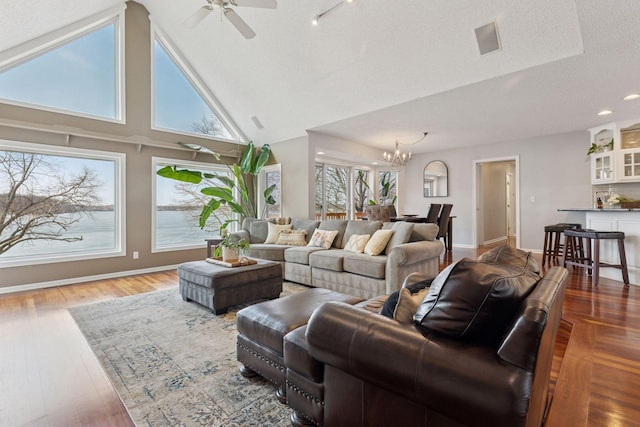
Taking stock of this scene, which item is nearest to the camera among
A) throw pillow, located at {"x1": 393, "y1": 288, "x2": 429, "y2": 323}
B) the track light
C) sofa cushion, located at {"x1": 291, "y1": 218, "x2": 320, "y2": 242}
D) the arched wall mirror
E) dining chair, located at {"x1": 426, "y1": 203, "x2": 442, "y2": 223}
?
throw pillow, located at {"x1": 393, "y1": 288, "x2": 429, "y2": 323}

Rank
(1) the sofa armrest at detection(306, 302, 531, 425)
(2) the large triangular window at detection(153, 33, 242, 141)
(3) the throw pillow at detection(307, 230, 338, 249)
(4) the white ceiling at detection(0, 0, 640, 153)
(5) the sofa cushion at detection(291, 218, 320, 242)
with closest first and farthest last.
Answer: (1) the sofa armrest at detection(306, 302, 531, 425) < (4) the white ceiling at detection(0, 0, 640, 153) < (3) the throw pillow at detection(307, 230, 338, 249) < (5) the sofa cushion at detection(291, 218, 320, 242) < (2) the large triangular window at detection(153, 33, 242, 141)

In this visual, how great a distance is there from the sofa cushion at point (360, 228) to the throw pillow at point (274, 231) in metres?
1.15

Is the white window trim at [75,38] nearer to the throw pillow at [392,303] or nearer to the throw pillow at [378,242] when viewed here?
the throw pillow at [378,242]

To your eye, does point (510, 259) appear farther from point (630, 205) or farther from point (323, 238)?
point (630, 205)

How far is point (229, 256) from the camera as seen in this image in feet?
11.7

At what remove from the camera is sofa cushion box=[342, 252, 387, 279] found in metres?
3.48

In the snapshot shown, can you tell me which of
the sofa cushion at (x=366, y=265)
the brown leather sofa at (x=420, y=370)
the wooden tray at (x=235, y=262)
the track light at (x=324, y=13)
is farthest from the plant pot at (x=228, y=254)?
the track light at (x=324, y=13)

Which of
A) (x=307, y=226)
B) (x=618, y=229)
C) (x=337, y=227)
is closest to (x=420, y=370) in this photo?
(x=337, y=227)

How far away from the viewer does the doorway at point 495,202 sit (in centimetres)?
735

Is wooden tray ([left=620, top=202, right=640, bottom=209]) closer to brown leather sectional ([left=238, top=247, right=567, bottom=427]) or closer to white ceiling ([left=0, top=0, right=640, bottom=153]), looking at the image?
white ceiling ([left=0, top=0, right=640, bottom=153])

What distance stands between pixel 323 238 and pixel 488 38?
10.4 feet

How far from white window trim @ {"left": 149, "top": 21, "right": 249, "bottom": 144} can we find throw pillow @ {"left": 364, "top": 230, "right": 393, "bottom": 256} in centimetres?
417

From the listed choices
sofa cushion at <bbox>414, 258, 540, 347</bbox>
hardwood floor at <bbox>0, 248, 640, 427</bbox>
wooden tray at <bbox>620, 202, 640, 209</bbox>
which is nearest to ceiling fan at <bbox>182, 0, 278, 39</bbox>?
sofa cushion at <bbox>414, 258, 540, 347</bbox>

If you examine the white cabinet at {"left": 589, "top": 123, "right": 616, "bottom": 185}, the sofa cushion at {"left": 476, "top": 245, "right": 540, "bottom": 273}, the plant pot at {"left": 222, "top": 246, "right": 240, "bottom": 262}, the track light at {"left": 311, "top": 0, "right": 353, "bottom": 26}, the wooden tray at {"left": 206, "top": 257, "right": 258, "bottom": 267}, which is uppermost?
the track light at {"left": 311, "top": 0, "right": 353, "bottom": 26}
